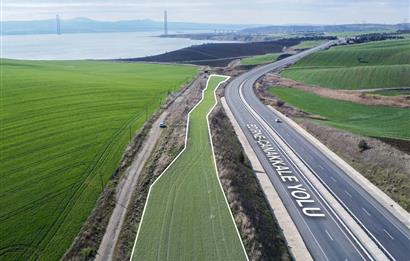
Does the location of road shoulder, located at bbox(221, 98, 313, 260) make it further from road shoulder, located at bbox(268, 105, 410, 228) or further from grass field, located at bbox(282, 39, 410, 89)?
grass field, located at bbox(282, 39, 410, 89)

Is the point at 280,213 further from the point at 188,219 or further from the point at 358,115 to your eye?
→ the point at 358,115

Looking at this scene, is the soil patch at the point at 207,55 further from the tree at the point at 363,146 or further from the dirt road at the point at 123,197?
the dirt road at the point at 123,197

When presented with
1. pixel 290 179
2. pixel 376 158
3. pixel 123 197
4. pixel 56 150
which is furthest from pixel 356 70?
pixel 123 197

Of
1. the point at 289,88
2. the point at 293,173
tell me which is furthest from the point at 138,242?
the point at 289,88

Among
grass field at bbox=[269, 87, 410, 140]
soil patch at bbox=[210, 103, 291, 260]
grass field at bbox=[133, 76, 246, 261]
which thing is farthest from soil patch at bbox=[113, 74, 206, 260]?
grass field at bbox=[269, 87, 410, 140]

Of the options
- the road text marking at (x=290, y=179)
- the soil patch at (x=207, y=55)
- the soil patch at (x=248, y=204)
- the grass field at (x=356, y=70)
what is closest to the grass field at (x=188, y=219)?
the soil patch at (x=248, y=204)
